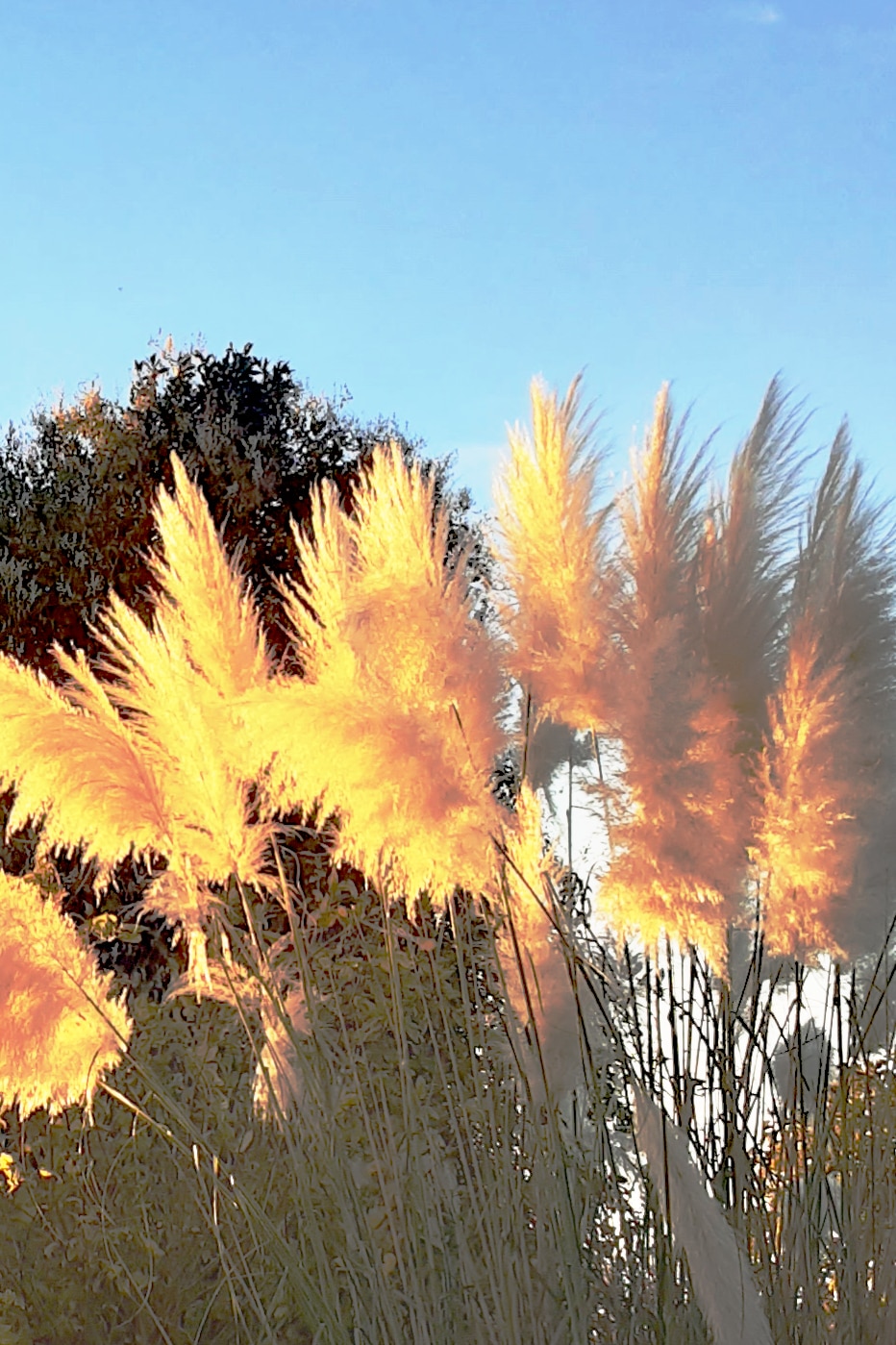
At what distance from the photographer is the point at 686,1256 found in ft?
6.88

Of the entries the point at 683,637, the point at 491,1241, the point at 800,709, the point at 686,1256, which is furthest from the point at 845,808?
the point at 491,1241

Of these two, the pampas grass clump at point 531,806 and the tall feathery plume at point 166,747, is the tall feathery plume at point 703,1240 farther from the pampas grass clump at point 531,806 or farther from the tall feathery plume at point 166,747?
the tall feathery plume at point 166,747

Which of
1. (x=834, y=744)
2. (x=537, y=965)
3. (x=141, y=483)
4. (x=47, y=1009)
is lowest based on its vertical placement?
(x=47, y=1009)

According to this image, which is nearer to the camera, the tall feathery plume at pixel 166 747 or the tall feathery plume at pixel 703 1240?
the tall feathery plume at pixel 703 1240

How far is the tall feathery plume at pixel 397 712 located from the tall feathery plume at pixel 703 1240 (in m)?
0.50

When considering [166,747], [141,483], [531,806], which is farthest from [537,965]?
[141,483]

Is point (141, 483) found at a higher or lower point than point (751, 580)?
higher

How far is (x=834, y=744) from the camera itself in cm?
230

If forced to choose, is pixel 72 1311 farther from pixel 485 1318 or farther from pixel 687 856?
pixel 687 856

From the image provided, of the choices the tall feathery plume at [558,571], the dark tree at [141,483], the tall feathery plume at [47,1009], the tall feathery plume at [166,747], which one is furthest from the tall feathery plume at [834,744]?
the dark tree at [141,483]

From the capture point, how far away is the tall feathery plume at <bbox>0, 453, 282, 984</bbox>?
7.59ft

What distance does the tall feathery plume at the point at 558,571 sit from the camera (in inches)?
94.2

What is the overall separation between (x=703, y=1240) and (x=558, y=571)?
1106 mm

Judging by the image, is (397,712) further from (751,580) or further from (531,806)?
(751,580)
